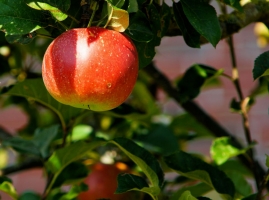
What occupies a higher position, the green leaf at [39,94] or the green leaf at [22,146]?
the green leaf at [39,94]

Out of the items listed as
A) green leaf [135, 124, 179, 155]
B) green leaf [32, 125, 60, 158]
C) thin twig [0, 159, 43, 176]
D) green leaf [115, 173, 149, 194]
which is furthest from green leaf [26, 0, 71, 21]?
thin twig [0, 159, 43, 176]

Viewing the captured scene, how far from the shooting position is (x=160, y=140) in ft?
3.92

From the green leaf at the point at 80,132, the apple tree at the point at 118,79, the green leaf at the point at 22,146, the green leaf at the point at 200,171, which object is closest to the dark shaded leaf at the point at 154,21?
the apple tree at the point at 118,79

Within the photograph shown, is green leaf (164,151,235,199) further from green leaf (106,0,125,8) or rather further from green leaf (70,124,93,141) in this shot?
green leaf (70,124,93,141)

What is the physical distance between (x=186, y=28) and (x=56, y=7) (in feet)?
0.54

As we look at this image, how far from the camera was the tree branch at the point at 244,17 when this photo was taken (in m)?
0.84

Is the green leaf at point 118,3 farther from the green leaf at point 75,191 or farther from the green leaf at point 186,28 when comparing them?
the green leaf at point 75,191

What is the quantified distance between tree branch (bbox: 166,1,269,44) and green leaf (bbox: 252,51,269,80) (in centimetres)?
10

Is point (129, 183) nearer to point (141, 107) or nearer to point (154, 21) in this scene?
point (154, 21)

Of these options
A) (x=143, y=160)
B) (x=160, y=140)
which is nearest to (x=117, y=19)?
(x=143, y=160)

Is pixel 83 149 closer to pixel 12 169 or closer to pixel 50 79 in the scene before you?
pixel 50 79

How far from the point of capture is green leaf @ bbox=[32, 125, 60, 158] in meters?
1.05

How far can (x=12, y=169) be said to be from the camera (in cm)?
126

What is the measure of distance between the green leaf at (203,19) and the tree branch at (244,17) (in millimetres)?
148
